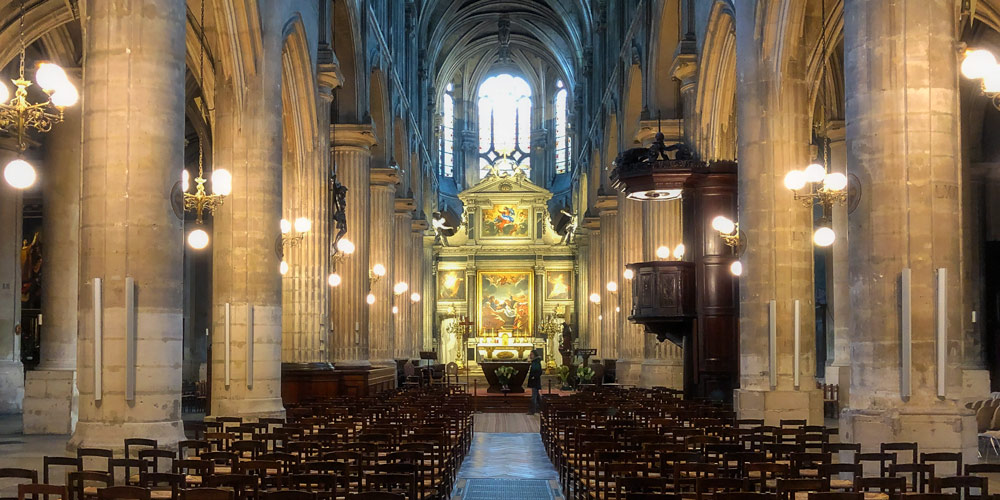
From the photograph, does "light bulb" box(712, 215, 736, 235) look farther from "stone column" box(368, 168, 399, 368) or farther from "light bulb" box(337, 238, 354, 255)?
"stone column" box(368, 168, 399, 368)

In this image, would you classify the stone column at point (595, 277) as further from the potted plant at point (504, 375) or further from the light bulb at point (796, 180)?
the light bulb at point (796, 180)

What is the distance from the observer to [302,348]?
23516 mm

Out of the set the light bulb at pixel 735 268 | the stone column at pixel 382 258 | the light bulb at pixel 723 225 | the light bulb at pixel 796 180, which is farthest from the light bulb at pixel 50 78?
the stone column at pixel 382 258

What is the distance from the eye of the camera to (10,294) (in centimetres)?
2755

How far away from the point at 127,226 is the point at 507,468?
759 cm

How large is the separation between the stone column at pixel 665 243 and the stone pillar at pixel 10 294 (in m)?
15.8

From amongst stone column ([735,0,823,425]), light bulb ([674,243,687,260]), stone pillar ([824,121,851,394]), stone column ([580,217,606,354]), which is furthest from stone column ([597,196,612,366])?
stone column ([735,0,823,425])

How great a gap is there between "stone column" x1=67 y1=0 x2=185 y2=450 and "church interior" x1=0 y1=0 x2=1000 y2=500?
0.04m

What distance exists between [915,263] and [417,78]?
37905 millimetres

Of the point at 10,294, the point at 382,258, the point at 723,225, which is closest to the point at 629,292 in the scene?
the point at 382,258

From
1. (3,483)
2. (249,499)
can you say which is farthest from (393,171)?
(249,499)

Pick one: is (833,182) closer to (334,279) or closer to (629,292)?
(334,279)

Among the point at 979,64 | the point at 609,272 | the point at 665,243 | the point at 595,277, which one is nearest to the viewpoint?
the point at 979,64

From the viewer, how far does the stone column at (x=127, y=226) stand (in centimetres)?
1248
